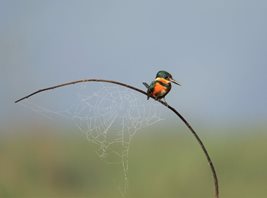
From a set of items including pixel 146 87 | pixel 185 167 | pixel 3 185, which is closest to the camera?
pixel 146 87

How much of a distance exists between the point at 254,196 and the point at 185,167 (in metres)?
0.43

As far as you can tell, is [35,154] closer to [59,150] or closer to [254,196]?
[59,150]

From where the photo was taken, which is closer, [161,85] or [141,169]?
[161,85]

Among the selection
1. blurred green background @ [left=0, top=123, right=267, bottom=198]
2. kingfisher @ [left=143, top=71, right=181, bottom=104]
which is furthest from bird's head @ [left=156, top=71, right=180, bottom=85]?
blurred green background @ [left=0, top=123, right=267, bottom=198]

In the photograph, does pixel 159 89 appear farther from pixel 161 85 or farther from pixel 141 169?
pixel 141 169

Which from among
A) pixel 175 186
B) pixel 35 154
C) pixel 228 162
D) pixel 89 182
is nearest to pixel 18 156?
pixel 35 154

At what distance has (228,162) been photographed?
5.07 meters

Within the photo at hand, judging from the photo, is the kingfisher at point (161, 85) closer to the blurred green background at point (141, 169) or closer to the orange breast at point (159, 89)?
the orange breast at point (159, 89)

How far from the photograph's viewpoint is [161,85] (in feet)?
6.51

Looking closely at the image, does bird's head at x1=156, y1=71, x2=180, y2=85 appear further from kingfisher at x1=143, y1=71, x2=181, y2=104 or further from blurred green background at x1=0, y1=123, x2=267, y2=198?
blurred green background at x1=0, y1=123, x2=267, y2=198

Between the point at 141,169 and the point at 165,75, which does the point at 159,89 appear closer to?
the point at 165,75

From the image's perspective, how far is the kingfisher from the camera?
78.0 inches

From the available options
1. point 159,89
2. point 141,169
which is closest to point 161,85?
point 159,89

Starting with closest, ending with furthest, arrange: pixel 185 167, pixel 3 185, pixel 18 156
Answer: pixel 3 185 < pixel 18 156 < pixel 185 167
